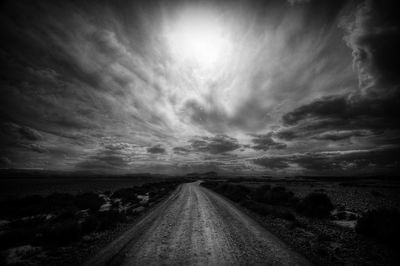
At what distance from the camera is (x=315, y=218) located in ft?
43.2

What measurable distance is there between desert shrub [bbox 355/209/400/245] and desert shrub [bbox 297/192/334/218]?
4.33 meters

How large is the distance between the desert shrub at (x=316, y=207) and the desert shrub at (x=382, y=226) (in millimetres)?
4331

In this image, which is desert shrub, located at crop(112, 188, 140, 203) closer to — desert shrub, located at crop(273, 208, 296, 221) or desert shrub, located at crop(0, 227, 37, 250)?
desert shrub, located at crop(0, 227, 37, 250)

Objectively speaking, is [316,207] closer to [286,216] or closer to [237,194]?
[286,216]

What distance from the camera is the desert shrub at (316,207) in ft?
45.3

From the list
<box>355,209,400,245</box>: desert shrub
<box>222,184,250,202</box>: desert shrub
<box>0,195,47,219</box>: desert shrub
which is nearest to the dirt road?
<box>355,209,400,245</box>: desert shrub

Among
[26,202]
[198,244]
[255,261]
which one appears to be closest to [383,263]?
[255,261]

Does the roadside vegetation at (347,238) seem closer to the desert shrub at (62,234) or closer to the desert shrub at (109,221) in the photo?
the desert shrub at (109,221)

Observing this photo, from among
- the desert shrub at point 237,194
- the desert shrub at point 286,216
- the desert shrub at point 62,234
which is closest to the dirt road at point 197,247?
the desert shrub at point 62,234

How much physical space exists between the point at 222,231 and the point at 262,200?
15.6 metres

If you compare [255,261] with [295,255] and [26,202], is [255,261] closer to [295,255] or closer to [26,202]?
[295,255]

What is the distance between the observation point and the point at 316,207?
14.4m

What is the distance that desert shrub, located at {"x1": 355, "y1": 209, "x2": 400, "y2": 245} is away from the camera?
24.5 feet

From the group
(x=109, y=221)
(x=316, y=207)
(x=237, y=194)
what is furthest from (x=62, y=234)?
(x=237, y=194)
